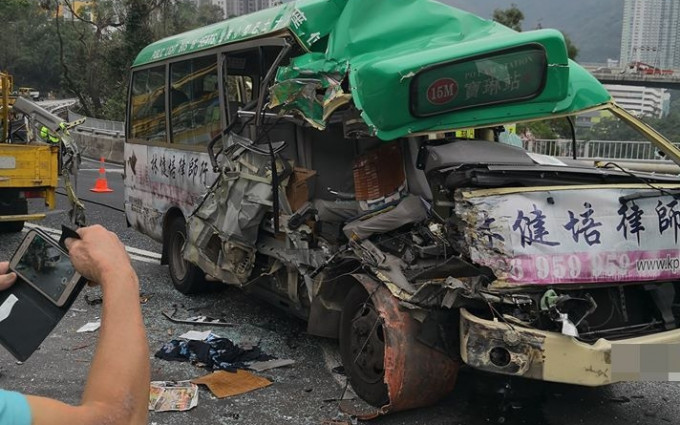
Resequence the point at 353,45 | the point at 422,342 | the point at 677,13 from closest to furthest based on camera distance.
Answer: the point at 422,342 → the point at 353,45 → the point at 677,13

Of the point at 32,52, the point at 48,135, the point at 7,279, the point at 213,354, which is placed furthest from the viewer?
the point at 32,52

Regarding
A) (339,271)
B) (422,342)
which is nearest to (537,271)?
(422,342)

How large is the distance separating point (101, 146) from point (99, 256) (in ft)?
72.9

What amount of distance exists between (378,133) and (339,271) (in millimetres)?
1015

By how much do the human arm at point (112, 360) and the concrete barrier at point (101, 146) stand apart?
20.1 meters

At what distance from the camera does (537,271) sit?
3209 mm

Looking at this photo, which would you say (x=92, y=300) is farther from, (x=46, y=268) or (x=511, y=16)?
(x=511, y=16)

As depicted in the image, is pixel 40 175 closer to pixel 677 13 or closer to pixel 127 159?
pixel 127 159

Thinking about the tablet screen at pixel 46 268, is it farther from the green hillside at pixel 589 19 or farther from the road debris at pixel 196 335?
the green hillside at pixel 589 19

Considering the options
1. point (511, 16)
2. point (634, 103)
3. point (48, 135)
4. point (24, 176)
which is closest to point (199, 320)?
point (24, 176)

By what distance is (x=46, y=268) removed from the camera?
1772 millimetres

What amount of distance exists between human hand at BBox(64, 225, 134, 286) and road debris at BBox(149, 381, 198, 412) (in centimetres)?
268

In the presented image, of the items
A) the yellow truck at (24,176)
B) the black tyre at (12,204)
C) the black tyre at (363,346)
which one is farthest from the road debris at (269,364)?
the black tyre at (12,204)

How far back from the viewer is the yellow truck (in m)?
8.39
